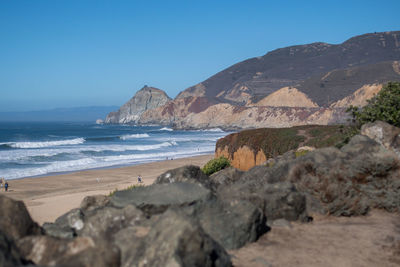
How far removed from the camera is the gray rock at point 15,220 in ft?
15.9

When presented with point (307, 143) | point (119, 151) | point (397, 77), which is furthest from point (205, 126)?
point (307, 143)

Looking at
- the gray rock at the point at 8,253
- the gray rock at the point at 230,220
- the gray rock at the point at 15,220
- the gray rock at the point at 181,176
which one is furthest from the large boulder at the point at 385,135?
the gray rock at the point at 8,253

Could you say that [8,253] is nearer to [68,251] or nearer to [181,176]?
[68,251]

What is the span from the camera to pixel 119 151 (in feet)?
161

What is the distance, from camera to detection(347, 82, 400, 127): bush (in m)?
11.8

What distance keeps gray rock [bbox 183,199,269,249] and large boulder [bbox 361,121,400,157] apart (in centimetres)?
530

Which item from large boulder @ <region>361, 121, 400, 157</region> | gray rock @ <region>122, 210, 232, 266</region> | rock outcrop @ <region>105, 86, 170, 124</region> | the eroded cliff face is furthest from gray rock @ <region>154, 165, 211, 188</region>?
rock outcrop @ <region>105, 86, 170, 124</region>

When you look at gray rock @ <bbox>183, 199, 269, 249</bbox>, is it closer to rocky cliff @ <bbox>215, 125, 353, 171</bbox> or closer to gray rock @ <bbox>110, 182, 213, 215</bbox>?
gray rock @ <bbox>110, 182, 213, 215</bbox>

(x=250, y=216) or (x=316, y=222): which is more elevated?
(x=250, y=216)

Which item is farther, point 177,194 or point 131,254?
point 177,194

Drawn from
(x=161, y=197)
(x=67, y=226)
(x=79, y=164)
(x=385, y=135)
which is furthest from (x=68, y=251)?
(x=79, y=164)

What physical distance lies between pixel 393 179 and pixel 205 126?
108534 mm

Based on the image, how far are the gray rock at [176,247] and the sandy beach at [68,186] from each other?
991 cm

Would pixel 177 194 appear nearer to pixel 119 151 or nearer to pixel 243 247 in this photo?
pixel 243 247
